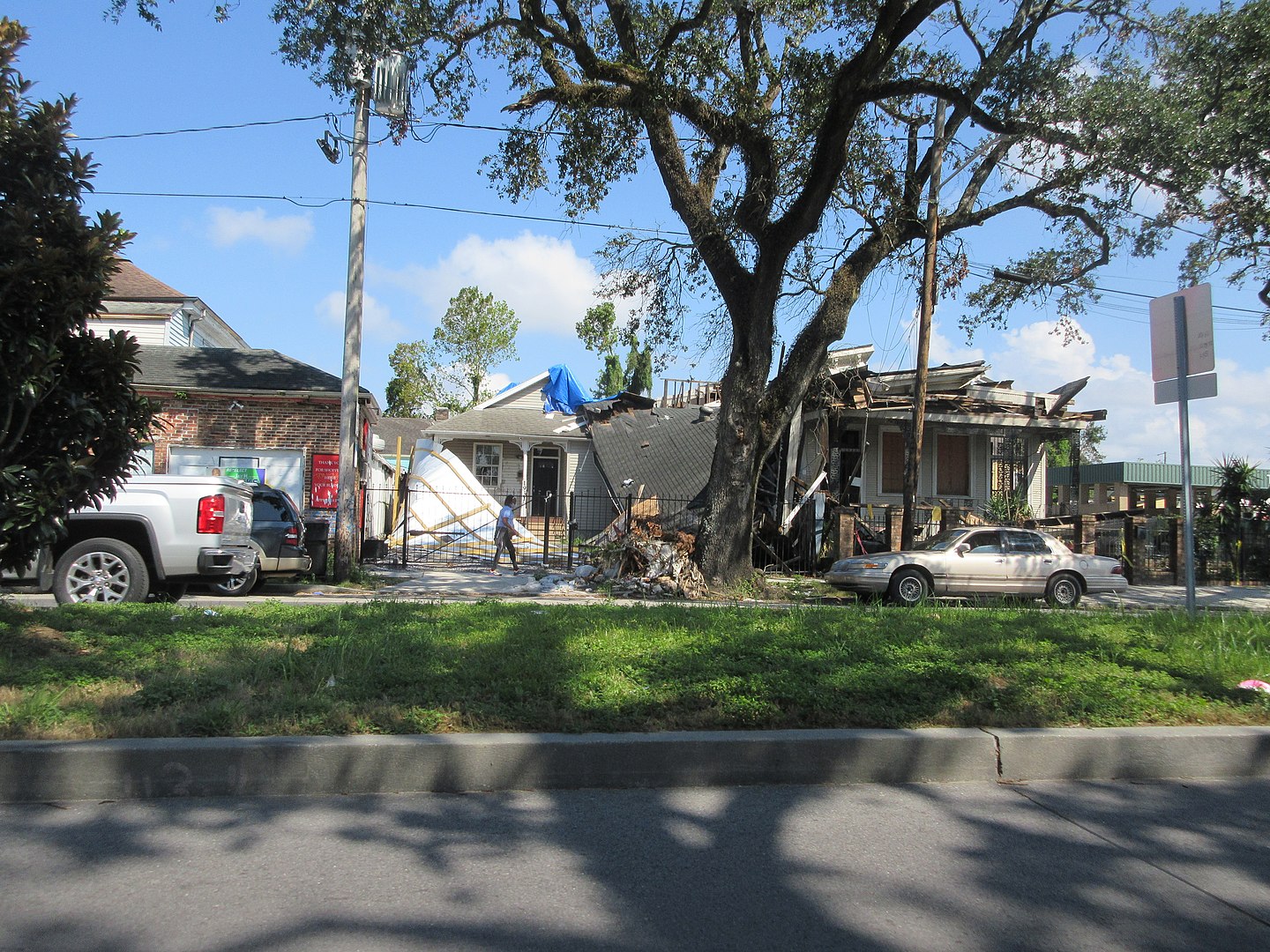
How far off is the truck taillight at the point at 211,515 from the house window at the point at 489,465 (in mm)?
21385

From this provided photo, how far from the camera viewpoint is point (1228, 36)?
556 inches

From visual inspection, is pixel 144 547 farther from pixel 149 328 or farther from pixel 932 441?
pixel 932 441

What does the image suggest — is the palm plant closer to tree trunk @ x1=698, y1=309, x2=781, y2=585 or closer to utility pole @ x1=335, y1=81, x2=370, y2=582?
tree trunk @ x1=698, y1=309, x2=781, y2=585

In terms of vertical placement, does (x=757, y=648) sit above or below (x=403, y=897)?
above

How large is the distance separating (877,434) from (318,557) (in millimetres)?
13592

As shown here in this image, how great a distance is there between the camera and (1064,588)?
50.6 ft

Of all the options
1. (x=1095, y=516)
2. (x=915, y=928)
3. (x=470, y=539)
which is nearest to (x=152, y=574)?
(x=915, y=928)

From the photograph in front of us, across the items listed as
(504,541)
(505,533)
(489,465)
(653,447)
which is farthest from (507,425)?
(505,533)

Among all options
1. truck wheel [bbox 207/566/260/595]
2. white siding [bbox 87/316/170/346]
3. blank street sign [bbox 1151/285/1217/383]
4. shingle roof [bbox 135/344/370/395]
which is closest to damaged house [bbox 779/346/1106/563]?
shingle roof [bbox 135/344/370/395]

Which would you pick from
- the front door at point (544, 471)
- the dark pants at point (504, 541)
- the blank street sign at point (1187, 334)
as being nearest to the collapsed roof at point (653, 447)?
the front door at point (544, 471)

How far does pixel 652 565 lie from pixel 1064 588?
23.0ft

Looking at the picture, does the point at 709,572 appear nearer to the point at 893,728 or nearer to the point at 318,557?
the point at 318,557

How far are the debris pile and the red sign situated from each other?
5.54 m

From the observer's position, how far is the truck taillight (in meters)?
10.2
